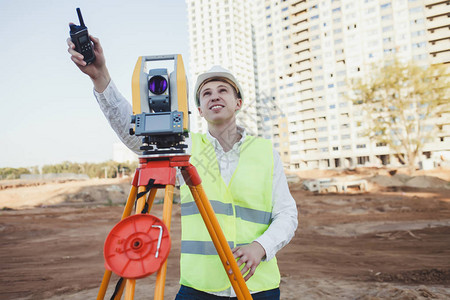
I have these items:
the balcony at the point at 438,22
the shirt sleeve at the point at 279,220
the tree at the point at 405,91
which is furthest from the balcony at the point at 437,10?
the shirt sleeve at the point at 279,220

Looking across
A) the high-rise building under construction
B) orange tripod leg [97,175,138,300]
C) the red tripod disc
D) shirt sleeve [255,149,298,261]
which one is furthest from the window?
the red tripod disc

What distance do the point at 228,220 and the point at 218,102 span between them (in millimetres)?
598

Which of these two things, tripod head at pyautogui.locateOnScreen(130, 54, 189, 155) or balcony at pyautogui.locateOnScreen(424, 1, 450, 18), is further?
balcony at pyautogui.locateOnScreen(424, 1, 450, 18)

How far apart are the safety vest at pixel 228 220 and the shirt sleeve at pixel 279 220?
1.7 inches

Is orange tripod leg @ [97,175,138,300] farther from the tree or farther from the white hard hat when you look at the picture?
the tree

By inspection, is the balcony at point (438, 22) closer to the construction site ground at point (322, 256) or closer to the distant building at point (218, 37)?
the distant building at point (218, 37)

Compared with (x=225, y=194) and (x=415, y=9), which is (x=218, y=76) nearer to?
(x=225, y=194)

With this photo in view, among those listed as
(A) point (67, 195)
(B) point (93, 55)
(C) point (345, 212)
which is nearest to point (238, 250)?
(B) point (93, 55)

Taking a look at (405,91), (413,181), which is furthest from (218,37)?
(413,181)

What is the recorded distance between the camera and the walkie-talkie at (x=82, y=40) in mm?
1159

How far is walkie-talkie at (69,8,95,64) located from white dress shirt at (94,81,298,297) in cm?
17

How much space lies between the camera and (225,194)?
4.67ft

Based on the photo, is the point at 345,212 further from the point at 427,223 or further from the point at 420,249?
the point at 420,249

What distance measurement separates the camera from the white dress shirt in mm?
1332
